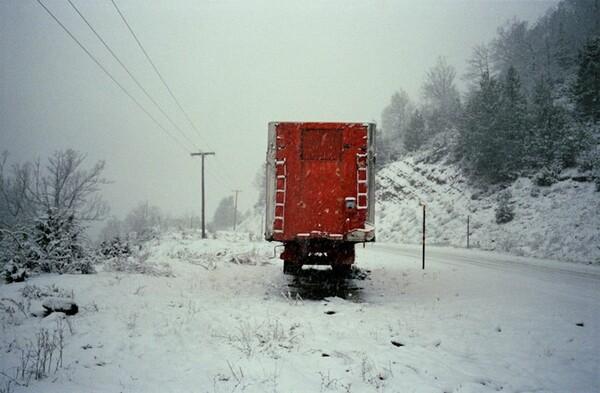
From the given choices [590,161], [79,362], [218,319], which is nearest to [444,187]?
[590,161]

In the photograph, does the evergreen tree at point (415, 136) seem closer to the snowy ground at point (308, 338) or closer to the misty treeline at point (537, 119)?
the misty treeline at point (537, 119)

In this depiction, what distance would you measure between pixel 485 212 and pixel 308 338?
25500mm

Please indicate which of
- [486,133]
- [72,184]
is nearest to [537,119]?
[486,133]

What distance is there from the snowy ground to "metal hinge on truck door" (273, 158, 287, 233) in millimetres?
1695

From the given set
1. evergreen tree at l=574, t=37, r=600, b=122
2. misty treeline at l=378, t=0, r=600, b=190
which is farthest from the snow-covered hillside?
evergreen tree at l=574, t=37, r=600, b=122

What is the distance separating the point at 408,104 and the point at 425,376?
6440 centimetres

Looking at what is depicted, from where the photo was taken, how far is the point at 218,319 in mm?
5617

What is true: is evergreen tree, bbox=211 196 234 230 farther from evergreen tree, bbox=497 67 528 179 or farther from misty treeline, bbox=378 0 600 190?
evergreen tree, bbox=497 67 528 179

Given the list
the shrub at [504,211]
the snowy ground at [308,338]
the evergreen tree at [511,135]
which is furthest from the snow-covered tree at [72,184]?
the evergreen tree at [511,135]

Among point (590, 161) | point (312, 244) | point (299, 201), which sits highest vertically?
point (590, 161)

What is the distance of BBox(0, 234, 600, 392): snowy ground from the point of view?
348 centimetres

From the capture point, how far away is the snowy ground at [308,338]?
3477 mm

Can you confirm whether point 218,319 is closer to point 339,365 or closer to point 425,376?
point 339,365

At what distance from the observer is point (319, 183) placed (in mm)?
7391
